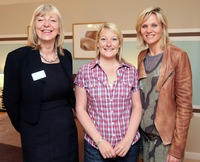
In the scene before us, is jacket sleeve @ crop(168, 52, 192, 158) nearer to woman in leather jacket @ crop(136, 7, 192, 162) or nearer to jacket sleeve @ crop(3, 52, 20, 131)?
woman in leather jacket @ crop(136, 7, 192, 162)

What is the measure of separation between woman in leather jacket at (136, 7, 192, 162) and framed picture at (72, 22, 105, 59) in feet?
7.77

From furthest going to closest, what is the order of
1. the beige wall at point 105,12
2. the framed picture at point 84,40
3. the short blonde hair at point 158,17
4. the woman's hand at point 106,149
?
the framed picture at point 84,40, the beige wall at point 105,12, the short blonde hair at point 158,17, the woman's hand at point 106,149

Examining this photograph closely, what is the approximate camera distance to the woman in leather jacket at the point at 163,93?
143 cm

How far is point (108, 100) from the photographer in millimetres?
1418

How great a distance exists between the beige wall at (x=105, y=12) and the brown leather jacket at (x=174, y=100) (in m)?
2.10

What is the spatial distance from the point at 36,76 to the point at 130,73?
23.3 inches

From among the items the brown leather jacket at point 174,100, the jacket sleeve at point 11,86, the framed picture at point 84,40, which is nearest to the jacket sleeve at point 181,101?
the brown leather jacket at point 174,100

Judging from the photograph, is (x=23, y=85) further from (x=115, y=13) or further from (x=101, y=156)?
(x=115, y=13)

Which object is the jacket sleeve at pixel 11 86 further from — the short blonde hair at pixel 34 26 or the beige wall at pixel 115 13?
the beige wall at pixel 115 13

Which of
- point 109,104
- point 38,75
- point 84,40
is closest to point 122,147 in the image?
point 109,104

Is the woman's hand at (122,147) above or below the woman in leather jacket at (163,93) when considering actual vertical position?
below

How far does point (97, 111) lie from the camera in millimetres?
1449

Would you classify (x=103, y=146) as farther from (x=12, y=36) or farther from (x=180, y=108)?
(x=12, y=36)

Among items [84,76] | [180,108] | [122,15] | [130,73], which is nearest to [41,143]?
[84,76]
